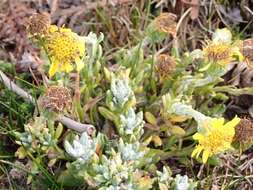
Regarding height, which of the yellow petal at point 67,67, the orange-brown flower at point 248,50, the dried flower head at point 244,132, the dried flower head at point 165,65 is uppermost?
the yellow petal at point 67,67

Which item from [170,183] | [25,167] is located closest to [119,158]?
[170,183]

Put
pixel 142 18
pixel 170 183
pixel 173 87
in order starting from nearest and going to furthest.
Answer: pixel 170 183 < pixel 173 87 < pixel 142 18

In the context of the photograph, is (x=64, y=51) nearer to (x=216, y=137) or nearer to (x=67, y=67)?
(x=67, y=67)

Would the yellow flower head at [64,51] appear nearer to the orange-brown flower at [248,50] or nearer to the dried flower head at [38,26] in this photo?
the dried flower head at [38,26]

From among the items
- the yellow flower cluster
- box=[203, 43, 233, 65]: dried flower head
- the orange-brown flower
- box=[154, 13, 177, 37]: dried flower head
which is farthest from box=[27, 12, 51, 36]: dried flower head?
the orange-brown flower

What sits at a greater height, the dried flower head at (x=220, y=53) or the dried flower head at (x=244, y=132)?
the dried flower head at (x=220, y=53)

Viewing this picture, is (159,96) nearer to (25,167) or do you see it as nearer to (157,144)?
(157,144)

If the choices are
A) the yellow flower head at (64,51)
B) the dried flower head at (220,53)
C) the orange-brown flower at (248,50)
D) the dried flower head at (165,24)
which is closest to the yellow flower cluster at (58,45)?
the yellow flower head at (64,51)

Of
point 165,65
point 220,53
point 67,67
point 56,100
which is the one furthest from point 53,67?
point 220,53
